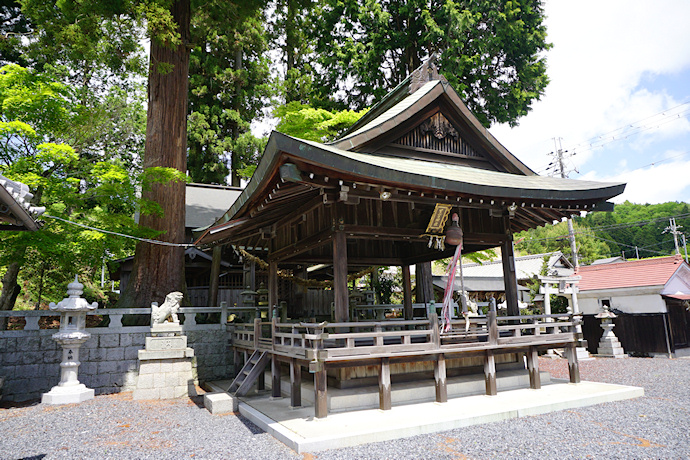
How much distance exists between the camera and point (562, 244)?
56844 millimetres

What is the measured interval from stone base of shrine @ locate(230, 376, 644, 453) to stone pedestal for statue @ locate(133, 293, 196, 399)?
253cm

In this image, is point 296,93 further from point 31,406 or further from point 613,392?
point 613,392

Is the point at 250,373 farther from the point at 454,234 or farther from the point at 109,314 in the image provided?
the point at 454,234

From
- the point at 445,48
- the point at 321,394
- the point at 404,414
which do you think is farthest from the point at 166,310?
the point at 445,48

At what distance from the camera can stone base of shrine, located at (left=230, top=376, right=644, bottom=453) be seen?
6473 millimetres

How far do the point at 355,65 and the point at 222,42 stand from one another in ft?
36.1

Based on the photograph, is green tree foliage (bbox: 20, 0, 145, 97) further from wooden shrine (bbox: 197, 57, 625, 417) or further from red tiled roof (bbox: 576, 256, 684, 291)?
red tiled roof (bbox: 576, 256, 684, 291)

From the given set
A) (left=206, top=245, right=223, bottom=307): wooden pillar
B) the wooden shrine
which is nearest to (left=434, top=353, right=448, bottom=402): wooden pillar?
the wooden shrine

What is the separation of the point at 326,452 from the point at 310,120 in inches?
522

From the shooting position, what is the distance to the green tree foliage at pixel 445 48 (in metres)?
19.3

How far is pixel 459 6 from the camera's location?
1939cm

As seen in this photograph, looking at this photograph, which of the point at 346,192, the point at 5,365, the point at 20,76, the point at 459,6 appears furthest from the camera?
the point at 459,6

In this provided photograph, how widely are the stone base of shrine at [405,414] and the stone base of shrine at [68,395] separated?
162 inches

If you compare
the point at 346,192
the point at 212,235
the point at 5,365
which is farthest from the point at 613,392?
the point at 5,365
